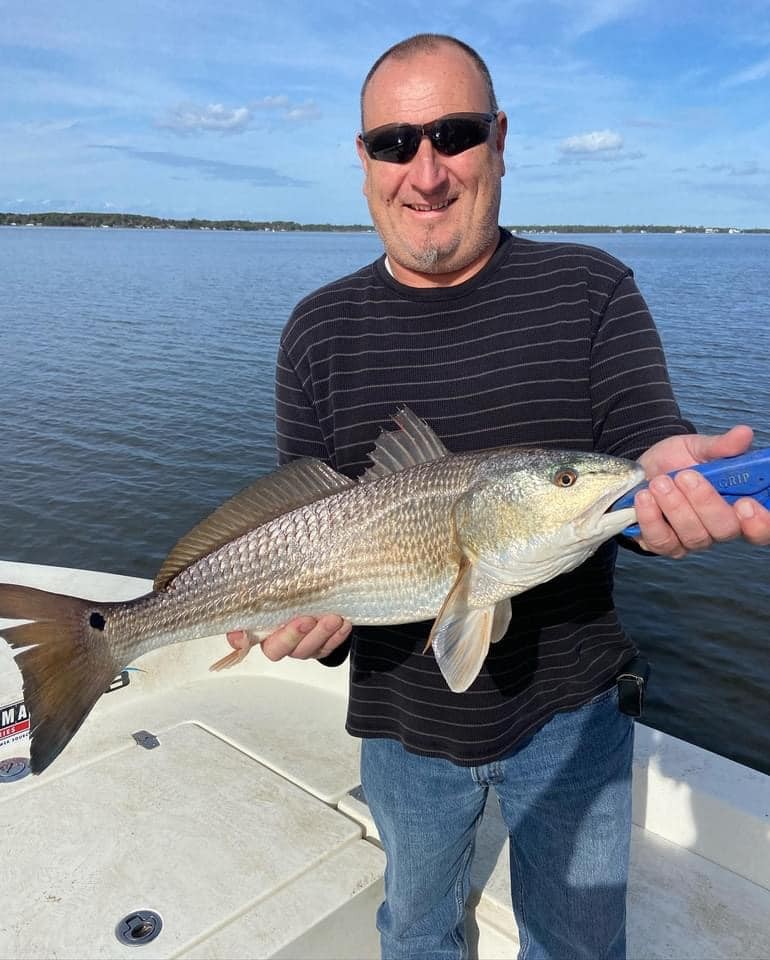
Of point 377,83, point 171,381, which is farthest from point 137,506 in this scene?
point 377,83

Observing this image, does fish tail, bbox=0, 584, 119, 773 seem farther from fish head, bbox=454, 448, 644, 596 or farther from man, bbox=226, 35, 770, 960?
fish head, bbox=454, 448, 644, 596

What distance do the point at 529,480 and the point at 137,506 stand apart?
14.0m

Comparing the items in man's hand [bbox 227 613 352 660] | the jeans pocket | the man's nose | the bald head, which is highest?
the bald head

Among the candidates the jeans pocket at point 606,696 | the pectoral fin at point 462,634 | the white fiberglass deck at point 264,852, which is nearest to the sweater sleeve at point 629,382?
the pectoral fin at point 462,634

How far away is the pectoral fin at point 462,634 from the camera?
2707 mm

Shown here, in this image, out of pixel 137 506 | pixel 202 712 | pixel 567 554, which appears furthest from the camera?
pixel 137 506

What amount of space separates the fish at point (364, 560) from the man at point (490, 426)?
201mm

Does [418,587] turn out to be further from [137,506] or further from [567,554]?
[137,506]

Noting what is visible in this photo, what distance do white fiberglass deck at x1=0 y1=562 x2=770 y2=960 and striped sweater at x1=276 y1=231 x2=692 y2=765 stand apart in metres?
1.41

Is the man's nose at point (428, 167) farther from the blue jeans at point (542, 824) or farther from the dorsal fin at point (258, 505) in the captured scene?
the blue jeans at point (542, 824)

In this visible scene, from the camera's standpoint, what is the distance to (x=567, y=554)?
2713mm

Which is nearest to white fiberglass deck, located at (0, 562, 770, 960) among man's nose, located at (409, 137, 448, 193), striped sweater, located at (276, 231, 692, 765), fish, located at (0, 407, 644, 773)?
striped sweater, located at (276, 231, 692, 765)

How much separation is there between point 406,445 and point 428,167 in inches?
45.5

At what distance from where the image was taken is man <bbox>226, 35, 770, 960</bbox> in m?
2.99
